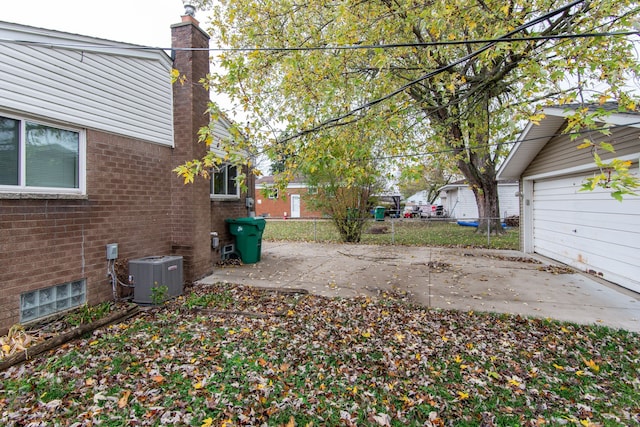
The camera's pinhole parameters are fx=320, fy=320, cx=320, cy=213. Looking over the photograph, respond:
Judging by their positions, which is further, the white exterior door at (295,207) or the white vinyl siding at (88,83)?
the white exterior door at (295,207)

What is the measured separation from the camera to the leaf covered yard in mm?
2449

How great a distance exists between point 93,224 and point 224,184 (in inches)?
145

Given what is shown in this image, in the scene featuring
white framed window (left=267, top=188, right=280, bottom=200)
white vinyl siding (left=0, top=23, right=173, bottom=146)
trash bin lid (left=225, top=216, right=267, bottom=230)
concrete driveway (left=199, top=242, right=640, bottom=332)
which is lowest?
concrete driveway (left=199, top=242, right=640, bottom=332)

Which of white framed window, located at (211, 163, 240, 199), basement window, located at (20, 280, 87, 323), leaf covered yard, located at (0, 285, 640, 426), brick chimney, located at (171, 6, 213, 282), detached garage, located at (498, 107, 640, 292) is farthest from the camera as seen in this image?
white framed window, located at (211, 163, 240, 199)

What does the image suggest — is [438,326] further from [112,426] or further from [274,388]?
[112,426]

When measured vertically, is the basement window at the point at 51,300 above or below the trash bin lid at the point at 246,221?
below

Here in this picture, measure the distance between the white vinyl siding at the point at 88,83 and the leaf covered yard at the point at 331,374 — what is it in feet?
9.43

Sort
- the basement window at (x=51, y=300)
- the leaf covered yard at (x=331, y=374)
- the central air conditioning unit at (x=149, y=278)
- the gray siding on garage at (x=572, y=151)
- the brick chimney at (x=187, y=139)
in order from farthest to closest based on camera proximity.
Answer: the brick chimney at (x=187, y=139) → the gray siding on garage at (x=572, y=151) → the central air conditioning unit at (x=149, y=278) → the basement window at (x=51, y=300) → the leaf covered yard at (x=331, y=374)

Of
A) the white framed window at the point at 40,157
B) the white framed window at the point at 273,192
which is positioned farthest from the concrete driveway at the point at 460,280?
the white framed window at the point at 40,157

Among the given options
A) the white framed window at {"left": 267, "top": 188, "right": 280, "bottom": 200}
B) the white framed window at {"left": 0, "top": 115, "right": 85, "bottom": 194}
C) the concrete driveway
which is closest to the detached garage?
the concrete driveway

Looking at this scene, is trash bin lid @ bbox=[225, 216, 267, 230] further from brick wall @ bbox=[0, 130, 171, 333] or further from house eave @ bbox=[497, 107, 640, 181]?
house eave @ bbox=[497, 107, 640, 181]

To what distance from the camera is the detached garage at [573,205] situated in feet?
18.0

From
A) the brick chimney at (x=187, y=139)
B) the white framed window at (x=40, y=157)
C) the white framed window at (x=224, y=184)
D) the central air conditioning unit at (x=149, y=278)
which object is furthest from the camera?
the white framed window at (x=224, y=184)

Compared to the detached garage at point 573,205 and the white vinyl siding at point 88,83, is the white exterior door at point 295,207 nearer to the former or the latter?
the detached garage at point 573,205
